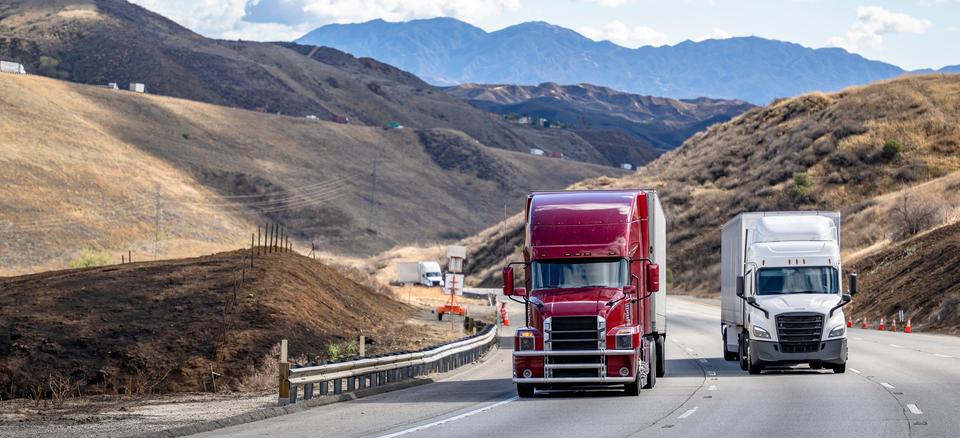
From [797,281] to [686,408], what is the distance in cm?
950

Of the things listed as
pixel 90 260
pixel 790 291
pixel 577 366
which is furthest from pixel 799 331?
pixel 90 260

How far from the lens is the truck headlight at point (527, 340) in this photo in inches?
943

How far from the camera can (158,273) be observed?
134 feet

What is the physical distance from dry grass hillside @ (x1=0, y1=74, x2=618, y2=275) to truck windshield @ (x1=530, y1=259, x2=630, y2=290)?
7207 cm

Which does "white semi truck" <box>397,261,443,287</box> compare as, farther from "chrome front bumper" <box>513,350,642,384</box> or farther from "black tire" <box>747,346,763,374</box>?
"chrome front bumper" <box>513,350,642,384</box>

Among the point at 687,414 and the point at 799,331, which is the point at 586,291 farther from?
the point at 799,331

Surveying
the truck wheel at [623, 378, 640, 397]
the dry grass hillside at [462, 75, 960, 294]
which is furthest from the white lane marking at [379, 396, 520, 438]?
the dry grass hillside at [462, 75, 960, 294]

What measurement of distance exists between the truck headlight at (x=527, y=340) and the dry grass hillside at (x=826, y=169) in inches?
2419

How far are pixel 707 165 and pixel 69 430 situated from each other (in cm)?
10311

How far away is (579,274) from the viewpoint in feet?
80.9

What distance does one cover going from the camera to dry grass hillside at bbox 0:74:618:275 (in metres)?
107

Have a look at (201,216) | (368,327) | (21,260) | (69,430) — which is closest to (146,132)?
(201,216)

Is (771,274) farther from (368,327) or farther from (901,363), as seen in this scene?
(368,327)

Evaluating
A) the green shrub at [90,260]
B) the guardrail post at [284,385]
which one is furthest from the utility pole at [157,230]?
the guardrail post at [284,385]
